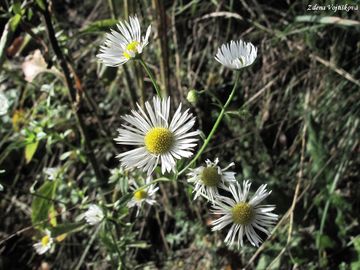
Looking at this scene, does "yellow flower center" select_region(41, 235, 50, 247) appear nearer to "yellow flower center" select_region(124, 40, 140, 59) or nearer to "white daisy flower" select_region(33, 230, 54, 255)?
"white daisy flower" select_region(33, 230, 54, 255)

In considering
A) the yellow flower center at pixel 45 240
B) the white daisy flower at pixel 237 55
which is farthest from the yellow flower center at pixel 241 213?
the yellow flower center at pixel 45 240

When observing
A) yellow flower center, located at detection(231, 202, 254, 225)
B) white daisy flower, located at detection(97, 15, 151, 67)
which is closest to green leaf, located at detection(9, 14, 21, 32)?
white daisy flower, located at detection(97, 15, 151, 67)

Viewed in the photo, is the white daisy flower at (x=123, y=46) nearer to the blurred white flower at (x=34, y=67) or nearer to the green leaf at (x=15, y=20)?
the green leaf at (x=15, y=20)

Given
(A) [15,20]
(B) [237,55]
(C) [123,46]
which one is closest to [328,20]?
(B) [237,55]

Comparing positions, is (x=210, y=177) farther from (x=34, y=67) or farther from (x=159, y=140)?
(x=34, y=67)

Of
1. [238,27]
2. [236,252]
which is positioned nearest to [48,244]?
[236,252]
